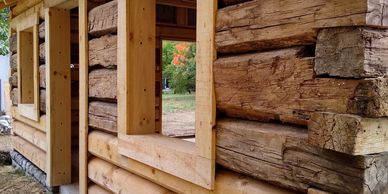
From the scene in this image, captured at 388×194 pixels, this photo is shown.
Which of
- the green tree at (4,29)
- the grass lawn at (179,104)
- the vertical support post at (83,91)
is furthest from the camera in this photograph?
the grass lawn at (179,104)

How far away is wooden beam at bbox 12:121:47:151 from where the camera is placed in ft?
16.8

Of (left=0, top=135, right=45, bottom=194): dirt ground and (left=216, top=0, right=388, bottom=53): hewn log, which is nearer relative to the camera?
(left=216, top=0, right=388, bottom=53): hewn log

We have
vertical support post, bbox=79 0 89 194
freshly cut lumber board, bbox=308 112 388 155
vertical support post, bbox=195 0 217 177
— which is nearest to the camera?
freshly cut lumber board, bbox=308 112 388 155

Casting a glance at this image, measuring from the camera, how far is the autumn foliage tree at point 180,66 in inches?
700

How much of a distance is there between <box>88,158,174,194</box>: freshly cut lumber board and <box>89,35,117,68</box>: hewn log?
2.79 feet

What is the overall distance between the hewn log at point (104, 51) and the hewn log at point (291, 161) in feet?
4.83

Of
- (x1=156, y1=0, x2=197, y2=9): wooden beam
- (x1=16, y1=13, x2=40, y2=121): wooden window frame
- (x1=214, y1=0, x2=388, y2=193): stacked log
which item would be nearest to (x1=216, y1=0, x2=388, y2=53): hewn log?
(x1=214, y1=0, x2=388, y2=193): stacked log

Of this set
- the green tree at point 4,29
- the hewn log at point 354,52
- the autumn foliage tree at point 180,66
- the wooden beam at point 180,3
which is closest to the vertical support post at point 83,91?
the wooden beam at point 180,3

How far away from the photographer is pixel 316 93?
156cm

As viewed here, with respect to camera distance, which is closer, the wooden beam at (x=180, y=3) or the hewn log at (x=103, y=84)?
the hewn log at (x=103, y=84)

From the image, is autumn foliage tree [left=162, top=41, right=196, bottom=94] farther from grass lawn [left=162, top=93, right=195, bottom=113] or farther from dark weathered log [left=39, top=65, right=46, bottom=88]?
dark weathered log [left=39, top=65, right=46, bottom=88]

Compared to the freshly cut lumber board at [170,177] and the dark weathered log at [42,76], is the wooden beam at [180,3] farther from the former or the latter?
the freshly cut lumber board at [170,177]

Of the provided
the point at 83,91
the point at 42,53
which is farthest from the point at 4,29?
the point at 83,91

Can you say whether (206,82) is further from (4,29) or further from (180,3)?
(4,29)
